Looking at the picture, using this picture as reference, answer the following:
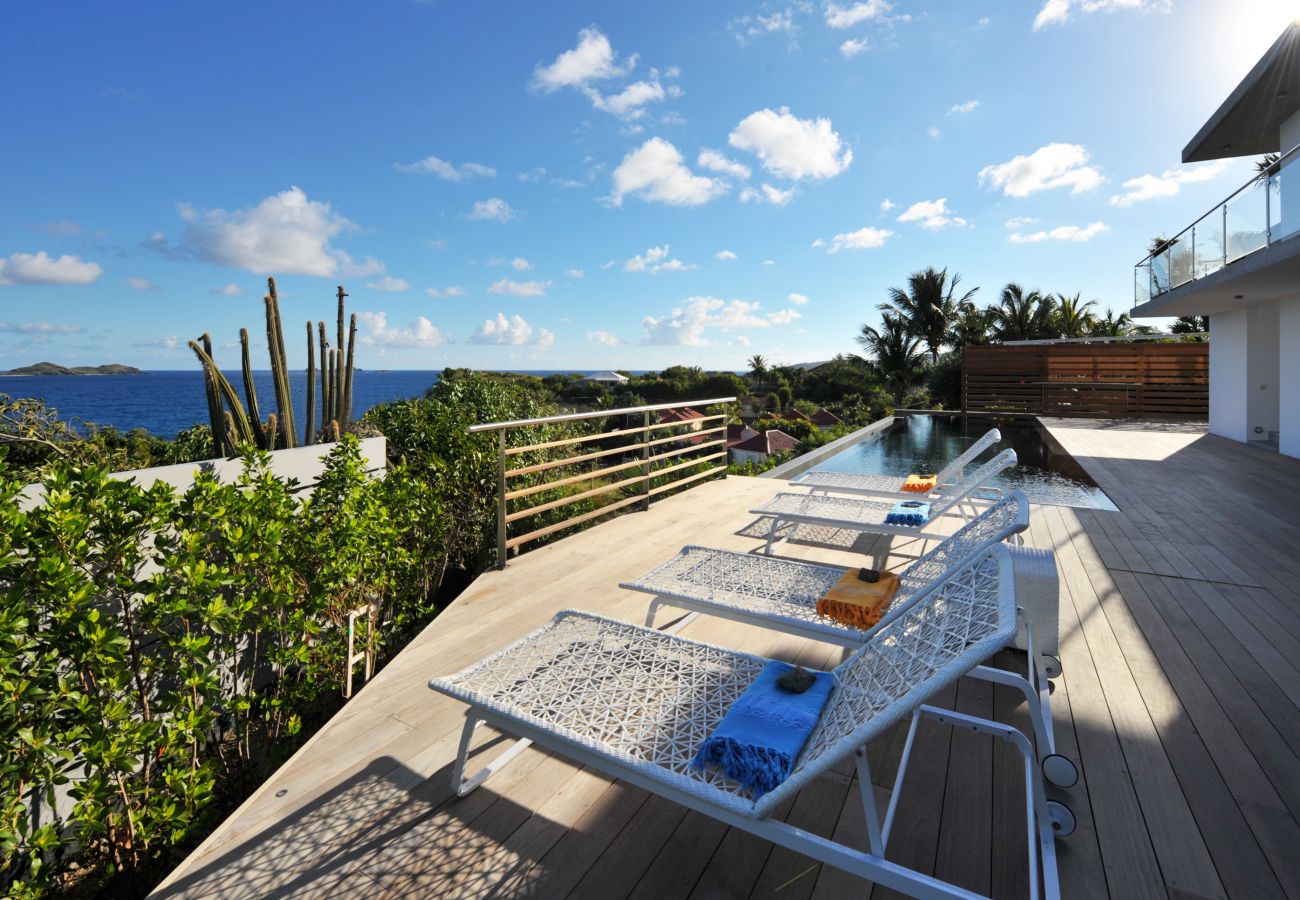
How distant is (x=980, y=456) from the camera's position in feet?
33.3

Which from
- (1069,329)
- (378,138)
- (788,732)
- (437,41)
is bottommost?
(788,732)

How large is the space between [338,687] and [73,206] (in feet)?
160

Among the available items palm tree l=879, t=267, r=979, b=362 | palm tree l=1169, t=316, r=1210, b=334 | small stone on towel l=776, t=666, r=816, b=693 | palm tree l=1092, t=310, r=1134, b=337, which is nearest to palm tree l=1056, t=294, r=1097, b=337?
palm tree l=1092, t=310, r=1134, b=337

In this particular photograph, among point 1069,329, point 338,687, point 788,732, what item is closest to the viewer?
point 788,732

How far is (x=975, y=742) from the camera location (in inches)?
80.7

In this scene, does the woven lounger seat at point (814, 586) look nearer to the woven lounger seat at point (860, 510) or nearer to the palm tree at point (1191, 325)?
the woven lounger seat at point (860, 510)

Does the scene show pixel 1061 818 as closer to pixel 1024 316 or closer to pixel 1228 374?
pixel 1228 374

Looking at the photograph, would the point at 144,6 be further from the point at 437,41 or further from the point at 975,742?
the point at 975,742

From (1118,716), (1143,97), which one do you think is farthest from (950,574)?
(1143,97)

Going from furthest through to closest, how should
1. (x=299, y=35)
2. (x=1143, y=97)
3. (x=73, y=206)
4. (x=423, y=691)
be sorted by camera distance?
1. (x=73, y=206)
2. (x=299, y=35)
3. (x=1143, y=97)
4. (x=423, y=691)

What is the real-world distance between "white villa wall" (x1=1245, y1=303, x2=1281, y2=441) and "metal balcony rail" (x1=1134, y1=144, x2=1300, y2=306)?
1.35m

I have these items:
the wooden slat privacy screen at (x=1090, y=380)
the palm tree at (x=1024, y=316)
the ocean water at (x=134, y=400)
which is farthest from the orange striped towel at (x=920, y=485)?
the palm tree at (x=1024, y=316)

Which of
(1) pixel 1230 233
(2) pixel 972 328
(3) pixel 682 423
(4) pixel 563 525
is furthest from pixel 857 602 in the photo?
(2) pixel 972 328

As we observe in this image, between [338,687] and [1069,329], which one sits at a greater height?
[1069,329]
